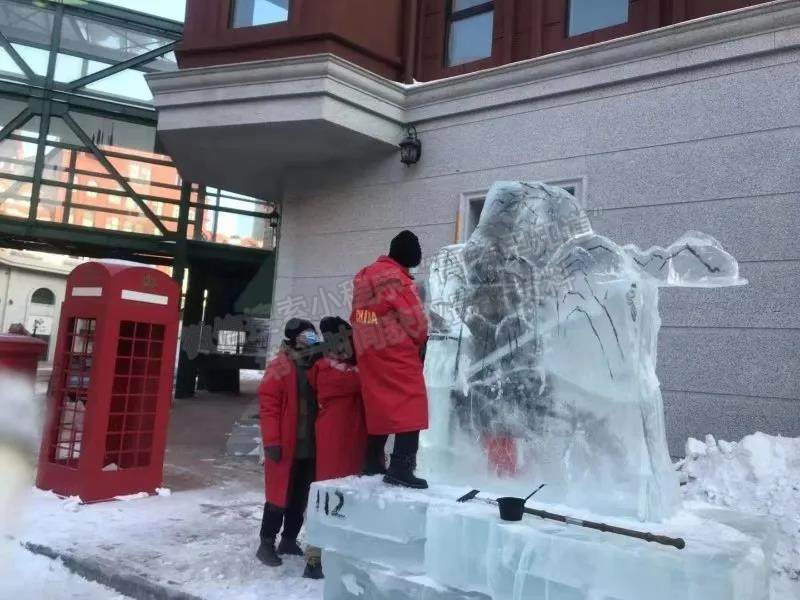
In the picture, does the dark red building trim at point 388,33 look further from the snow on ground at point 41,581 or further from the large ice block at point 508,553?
the snow on ground at point 41,581

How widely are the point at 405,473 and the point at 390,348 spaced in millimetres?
689

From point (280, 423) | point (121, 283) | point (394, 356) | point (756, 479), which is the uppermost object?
point (121, 283)

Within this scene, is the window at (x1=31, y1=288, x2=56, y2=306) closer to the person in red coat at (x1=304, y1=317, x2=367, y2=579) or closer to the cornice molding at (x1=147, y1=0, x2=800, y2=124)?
the cornice molding at (x1=147, y1=0, x2=800, y2=124)

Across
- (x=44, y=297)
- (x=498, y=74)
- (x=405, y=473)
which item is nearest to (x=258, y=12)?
(x=498, y=74)

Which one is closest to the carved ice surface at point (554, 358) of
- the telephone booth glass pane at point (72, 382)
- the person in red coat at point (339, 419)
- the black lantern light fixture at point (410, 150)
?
the person in red coat at point (339, 419)

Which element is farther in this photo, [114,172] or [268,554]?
[114,172]

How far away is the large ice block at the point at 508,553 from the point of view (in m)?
2.62

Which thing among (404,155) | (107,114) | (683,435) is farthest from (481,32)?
(107,114)

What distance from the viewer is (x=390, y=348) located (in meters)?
3.50

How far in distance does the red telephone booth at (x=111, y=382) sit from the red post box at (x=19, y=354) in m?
0.68

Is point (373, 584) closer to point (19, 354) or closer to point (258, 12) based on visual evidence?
point (19, 354)

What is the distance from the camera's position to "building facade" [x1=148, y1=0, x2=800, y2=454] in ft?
18.7

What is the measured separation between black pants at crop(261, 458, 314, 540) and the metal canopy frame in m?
9.11

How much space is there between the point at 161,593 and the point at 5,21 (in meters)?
12.4
